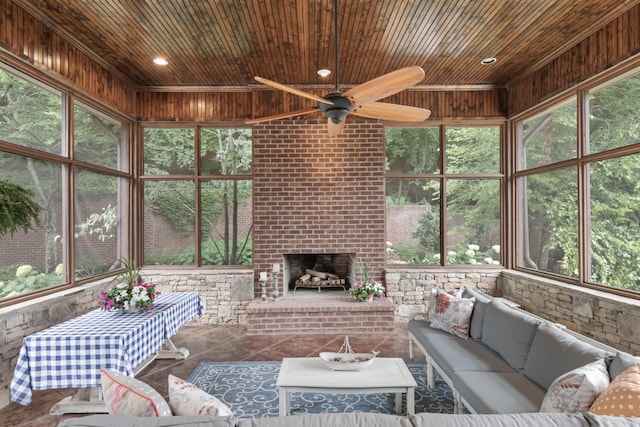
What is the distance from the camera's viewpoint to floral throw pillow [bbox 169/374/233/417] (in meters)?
1.38

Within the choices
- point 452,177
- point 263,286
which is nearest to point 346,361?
point 263,286

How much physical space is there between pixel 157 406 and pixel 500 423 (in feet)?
4.09

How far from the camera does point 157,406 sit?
4.48 ft

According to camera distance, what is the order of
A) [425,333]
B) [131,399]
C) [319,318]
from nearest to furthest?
1. [131,399]
2. [425,333]
3. [319,318]

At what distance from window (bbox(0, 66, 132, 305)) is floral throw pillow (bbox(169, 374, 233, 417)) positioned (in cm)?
257

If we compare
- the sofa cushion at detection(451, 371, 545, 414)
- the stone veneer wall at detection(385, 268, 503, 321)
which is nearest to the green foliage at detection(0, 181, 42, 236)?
the sofa cushion at detection(451, 371, 545, 414)

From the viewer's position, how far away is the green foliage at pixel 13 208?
2.31 metres

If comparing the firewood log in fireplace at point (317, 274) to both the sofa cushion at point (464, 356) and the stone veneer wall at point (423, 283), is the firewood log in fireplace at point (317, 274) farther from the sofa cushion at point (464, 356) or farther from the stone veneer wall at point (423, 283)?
the sofa cushion at point (464, 356)

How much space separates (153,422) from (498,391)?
6.35 ft

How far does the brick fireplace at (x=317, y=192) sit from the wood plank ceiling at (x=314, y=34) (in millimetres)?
842

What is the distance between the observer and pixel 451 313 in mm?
3332

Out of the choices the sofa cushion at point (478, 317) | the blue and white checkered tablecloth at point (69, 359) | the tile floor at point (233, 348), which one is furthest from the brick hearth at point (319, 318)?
the blue and white checkered tablecloth at point (69, 359)

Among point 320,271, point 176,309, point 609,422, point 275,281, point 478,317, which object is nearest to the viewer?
point 609,422

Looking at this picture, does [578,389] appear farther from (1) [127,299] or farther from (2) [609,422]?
(1) [127,299]
